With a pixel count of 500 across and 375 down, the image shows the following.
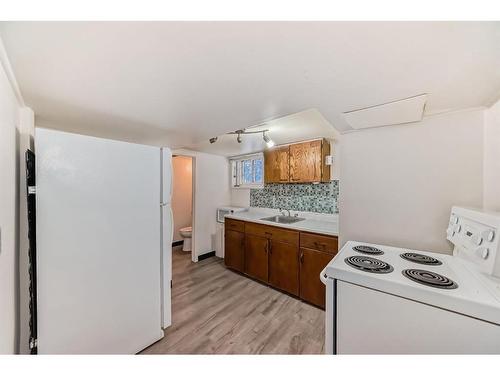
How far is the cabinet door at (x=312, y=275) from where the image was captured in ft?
6.90

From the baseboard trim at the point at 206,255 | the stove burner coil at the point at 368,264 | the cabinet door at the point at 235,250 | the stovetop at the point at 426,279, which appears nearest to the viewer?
the stovetop at the point at 426,279

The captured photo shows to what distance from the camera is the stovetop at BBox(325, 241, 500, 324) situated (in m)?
0.71

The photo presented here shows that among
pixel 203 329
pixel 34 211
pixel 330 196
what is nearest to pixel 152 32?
pixel 34 211

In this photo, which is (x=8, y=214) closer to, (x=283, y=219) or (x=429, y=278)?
(x=429, y=278)

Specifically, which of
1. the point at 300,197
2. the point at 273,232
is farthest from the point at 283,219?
the point at 273,232

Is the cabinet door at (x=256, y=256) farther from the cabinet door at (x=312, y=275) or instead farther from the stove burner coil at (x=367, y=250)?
the stove burner coil at (x=367, y=250)

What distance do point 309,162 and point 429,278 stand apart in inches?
73.5

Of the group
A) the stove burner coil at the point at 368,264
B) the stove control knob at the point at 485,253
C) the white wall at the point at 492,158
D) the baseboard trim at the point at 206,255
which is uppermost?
the white wall at the point at 492,158

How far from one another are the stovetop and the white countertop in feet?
2.94

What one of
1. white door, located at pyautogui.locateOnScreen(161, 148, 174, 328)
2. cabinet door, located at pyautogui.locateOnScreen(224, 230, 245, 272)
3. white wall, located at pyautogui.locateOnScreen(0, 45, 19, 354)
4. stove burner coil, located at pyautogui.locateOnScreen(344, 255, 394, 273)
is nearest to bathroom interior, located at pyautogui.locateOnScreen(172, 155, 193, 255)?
cabinet door, located at pyautogui.locateOnScreen(224, 230, 245, 272)

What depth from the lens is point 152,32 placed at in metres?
0.64

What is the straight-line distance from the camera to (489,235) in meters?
0.80

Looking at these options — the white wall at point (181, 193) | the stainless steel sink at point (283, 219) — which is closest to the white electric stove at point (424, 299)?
the stainless steel sink at point (283, 219)
